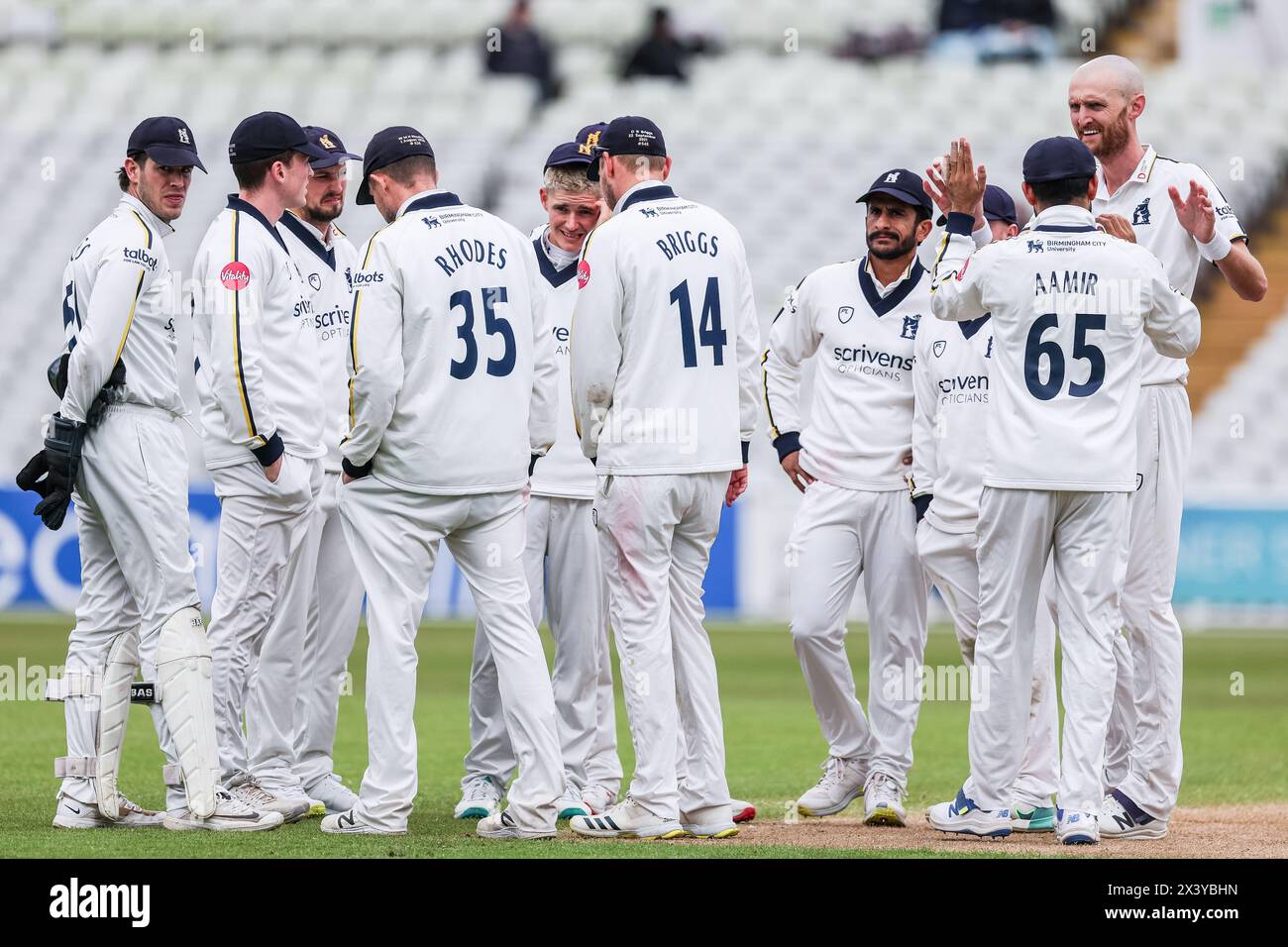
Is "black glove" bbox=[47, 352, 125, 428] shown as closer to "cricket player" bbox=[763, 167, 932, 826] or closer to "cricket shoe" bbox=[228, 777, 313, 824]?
"cricket shoe" bbox=[228, 777, 313, 824]

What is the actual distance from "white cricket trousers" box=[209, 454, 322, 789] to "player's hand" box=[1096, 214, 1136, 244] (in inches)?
138

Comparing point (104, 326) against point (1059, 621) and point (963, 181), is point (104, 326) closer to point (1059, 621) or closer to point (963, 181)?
point (963, 181)

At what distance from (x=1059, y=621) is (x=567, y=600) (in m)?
2.20

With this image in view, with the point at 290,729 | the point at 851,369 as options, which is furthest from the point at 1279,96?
the point at 290,729

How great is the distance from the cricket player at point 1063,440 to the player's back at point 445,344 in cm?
177

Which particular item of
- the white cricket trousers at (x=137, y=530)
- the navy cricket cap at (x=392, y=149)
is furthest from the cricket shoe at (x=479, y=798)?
the navy cricket cap at (x=392, y=149)

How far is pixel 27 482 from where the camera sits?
7.09m

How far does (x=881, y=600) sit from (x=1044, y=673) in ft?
2.73

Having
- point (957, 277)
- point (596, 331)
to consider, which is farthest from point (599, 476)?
point (957, 277)

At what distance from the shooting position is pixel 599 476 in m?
7.04

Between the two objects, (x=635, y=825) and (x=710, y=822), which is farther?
(x=710, y=822)

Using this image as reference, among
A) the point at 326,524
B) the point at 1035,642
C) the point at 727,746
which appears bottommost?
the point at 727,746

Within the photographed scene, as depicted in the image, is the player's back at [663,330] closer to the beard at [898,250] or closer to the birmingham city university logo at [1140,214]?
the beard at [898,250]

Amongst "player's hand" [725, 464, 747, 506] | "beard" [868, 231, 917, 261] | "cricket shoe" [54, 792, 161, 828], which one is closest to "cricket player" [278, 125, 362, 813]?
"cricket shoe" [54, 792, 161, 828]
